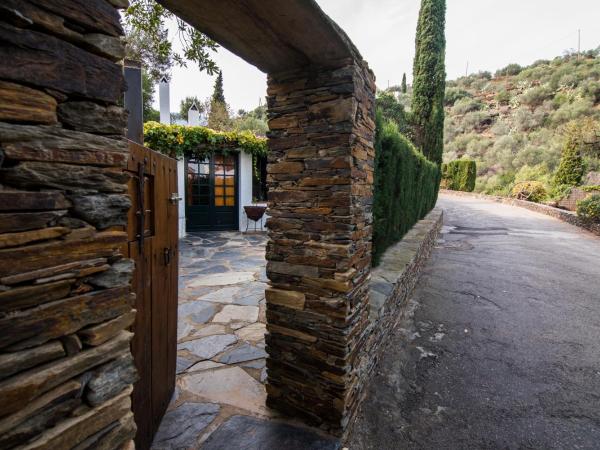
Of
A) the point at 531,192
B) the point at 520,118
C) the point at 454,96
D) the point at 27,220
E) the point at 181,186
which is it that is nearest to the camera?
the point at 27,220

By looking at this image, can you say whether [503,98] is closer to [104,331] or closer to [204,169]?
[204,169]

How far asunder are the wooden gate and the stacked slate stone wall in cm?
61

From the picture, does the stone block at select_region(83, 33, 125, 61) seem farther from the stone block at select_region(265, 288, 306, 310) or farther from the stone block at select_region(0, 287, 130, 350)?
the stone block at select_region(265, 288, 306, 310)

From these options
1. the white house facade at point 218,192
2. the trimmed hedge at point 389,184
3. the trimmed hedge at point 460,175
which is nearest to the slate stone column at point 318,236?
the trimmed hedge at point 389,184

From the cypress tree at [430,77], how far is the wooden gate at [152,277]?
11.7 meters

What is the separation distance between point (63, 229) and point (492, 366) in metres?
3.48

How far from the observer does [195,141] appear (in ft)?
25.7

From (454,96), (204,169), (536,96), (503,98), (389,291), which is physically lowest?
(389,291)

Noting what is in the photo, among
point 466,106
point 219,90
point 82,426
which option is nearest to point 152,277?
point 82,426

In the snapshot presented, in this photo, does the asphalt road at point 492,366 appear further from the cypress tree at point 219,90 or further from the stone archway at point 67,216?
the cypress tree at point 219,90

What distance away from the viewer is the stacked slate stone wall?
662 millimetres

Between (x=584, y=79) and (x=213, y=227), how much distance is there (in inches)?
1430

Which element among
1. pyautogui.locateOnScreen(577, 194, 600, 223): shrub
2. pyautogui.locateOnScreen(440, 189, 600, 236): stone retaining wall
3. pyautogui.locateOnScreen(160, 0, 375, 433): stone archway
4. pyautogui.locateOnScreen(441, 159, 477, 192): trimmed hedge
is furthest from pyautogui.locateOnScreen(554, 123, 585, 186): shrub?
pyautogui.locateOnScreen(160, 0, 375, 433): stone archway

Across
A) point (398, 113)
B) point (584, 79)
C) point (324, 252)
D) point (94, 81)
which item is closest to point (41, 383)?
point (94, 81)
